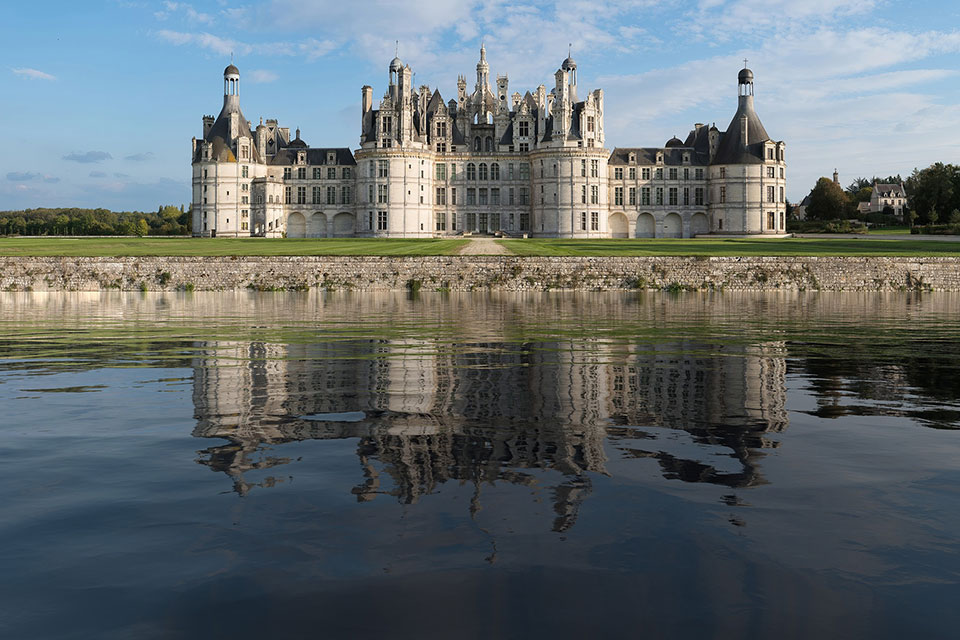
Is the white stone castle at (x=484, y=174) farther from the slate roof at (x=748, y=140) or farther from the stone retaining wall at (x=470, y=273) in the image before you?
the stone retaining wall at (x=470, y=273)

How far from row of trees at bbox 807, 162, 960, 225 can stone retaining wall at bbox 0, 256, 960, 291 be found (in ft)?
170

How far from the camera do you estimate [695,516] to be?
6715mm

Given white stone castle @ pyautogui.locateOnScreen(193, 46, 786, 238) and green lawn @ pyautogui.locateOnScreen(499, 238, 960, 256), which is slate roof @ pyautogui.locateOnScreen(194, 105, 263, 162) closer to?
white stone castle @ pyautogui.locateOnScreen(193, 46, 786, 238)

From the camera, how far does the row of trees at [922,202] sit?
3954 inches

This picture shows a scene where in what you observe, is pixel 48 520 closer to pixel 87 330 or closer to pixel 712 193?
pixel 87 330

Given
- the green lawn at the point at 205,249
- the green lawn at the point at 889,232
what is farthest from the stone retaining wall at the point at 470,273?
the green lawn at the point at 889,232

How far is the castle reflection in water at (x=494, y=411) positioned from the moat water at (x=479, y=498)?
0.06 metres

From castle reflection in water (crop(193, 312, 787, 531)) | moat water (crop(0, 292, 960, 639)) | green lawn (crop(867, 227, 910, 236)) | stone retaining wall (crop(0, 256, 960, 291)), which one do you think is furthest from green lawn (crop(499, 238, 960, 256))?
moat water (crop(0, 292, 960, 639))

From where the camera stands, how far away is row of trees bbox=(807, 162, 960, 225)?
10044 centimetres

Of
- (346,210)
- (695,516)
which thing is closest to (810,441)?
(695,516)

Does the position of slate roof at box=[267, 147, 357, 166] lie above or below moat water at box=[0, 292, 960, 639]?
above

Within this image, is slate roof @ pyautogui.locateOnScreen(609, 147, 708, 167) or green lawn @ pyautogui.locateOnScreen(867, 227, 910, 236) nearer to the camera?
green lawn @ pyautogui.locateOnScreen(867, 227, 910, 236)

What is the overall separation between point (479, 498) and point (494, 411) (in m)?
3.88

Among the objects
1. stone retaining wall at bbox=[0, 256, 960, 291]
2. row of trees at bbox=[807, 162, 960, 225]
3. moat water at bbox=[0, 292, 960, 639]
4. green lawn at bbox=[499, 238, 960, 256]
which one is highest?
row of trees at bbox=[807, 162, 960, 225]
